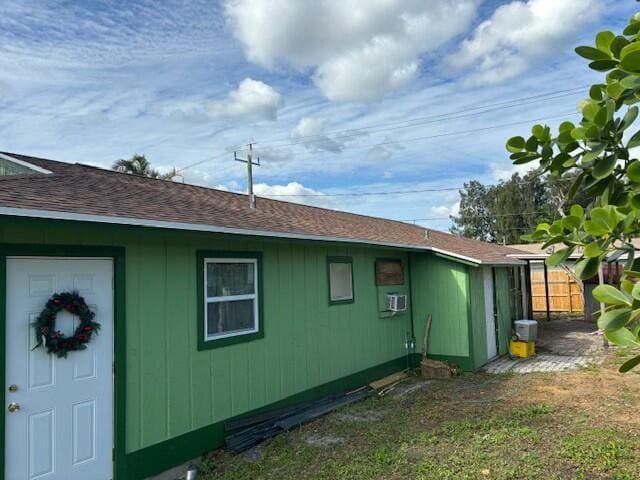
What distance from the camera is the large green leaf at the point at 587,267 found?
Answer: 4.11ft

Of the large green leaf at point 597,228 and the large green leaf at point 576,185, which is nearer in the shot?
the large green leaf at point 597,228

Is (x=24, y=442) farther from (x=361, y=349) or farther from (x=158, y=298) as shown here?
(x=361, y=349)

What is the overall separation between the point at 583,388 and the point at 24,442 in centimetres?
834

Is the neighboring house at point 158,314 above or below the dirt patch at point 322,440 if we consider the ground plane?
above

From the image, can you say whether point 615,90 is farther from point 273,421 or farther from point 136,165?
point 136,165

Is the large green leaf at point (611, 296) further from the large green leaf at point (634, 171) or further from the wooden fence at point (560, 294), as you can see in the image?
the wooden fence at point (560, 294)

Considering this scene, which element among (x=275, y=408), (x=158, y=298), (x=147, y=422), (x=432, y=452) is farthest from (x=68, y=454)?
(x=432, y=452)

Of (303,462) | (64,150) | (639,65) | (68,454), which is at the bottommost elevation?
(303,462)

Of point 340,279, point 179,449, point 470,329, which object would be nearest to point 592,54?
point 179,449

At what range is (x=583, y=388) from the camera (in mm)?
8219

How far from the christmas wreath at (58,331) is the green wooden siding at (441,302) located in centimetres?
734

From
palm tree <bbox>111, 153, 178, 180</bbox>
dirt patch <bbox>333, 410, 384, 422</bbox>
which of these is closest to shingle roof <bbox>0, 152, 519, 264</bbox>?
dirt patch <bbox>333, 410, 384, 422</bbox>

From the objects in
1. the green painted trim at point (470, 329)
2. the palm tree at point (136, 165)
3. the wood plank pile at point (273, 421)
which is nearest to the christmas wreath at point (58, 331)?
the wood plank pile at point (273, 421)

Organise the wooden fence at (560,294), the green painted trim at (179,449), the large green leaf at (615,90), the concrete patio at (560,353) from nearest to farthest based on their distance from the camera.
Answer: the large green leaf at (615,90) → the green painted trim at (179,449) → the concrete patio at (560,353) → the wooden fence at (560,294)
